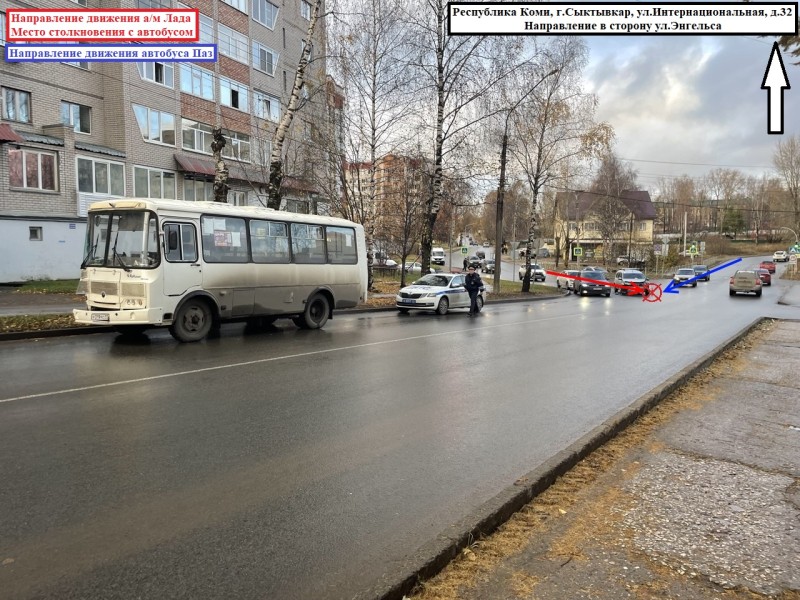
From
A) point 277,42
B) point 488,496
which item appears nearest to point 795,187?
point 277,42

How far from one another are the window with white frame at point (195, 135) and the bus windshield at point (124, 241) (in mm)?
21057

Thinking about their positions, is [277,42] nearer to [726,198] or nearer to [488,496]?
[488,496]

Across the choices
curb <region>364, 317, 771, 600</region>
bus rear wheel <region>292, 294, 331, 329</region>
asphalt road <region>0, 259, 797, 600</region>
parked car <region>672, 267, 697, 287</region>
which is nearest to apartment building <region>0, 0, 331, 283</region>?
bus rear wheel <region>292, 294, 331, 329</region>

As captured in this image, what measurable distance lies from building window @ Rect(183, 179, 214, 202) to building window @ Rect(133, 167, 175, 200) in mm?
882

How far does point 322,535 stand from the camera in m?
3.62

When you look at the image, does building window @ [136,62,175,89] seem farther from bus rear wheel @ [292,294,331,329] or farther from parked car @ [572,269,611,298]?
parked car @ [572,269,611,298]

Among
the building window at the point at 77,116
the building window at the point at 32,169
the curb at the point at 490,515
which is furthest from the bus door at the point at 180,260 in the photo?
the building window at the point at 77,116

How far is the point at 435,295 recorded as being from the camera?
69.1 feet

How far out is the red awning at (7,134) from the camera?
21.8m

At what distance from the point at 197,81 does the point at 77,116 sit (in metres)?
7.11

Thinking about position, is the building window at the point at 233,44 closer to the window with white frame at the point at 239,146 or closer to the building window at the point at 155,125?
the window with white frame at the point at 239,146

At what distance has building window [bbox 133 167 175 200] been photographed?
28.9 metres

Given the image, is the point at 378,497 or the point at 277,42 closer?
the point at 378,497

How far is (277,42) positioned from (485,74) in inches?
730
